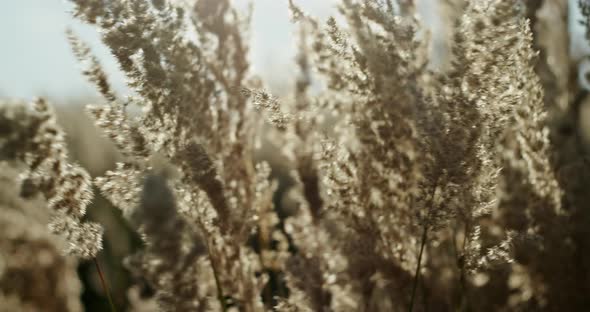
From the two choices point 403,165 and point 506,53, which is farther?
point 403,165

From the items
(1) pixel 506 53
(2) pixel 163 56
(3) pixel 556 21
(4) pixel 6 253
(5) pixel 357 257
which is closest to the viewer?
(2) pixel 163 56

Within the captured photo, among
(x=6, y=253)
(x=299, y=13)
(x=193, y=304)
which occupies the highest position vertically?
(x=299, y=13)

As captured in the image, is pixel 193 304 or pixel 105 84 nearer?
pixel 193 304

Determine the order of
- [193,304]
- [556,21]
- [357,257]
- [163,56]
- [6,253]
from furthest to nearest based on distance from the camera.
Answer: [556,21] < [6,253] < [357,257] < [163,56] < [193,304]

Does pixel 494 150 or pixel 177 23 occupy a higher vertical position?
pixel 177 23

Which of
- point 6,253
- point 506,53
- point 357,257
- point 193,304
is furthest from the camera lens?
point 6,253

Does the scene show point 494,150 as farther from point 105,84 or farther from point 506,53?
point 105,84

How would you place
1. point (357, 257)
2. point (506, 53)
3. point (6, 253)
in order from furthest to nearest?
point (6, 253), point (357, 257), point (506, 53)

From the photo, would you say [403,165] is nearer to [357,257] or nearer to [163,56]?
[357,257]

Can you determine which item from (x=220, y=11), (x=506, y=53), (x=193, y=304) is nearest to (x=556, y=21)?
(x=506, y=53)
